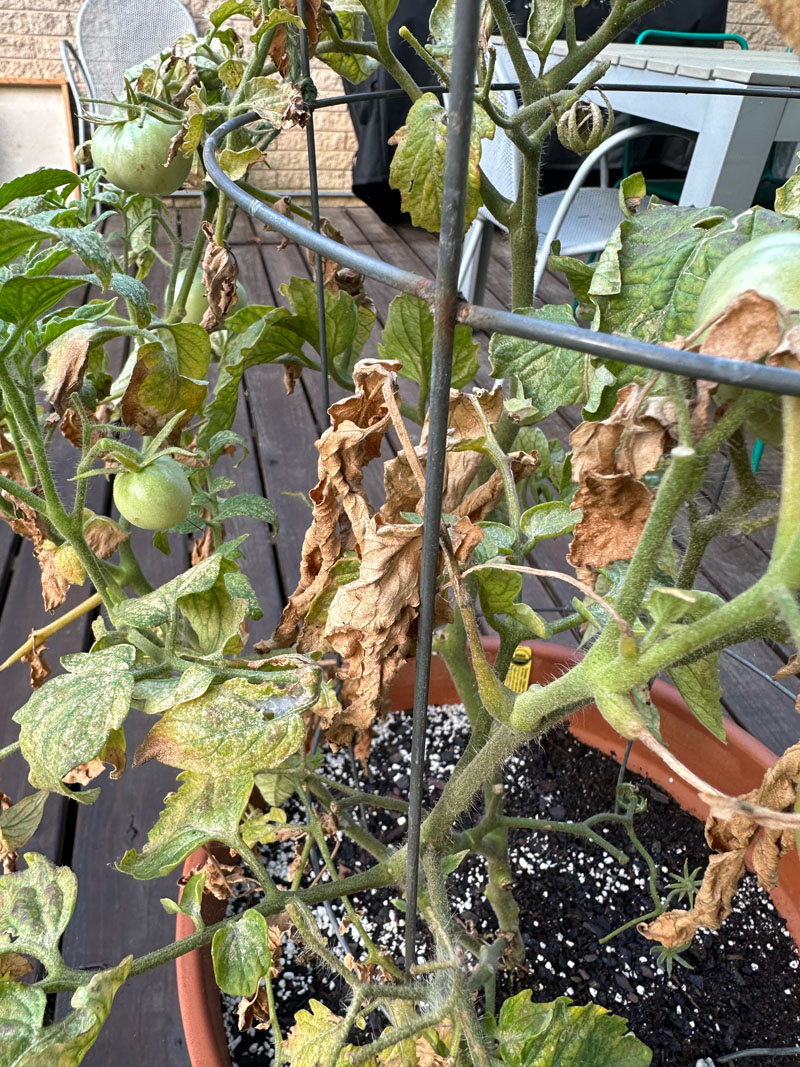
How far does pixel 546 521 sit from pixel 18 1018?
409mm

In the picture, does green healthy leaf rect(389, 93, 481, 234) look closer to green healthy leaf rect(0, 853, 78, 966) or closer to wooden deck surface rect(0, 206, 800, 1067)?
wooden deck surface rect(0, 206, 800, 1067)

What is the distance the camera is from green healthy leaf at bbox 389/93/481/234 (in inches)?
20.0

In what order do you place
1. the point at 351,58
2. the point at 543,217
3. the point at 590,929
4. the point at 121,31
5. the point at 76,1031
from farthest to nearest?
the point at 121,31, the point at 543,217, the point at 590,929, the point at 351,58, the point at 76,1031

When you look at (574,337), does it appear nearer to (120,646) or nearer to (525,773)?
(120,646)

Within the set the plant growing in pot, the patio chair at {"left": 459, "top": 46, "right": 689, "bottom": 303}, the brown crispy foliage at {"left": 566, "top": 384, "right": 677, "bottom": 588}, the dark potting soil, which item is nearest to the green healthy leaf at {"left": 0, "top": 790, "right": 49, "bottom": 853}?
the plant growing in pot

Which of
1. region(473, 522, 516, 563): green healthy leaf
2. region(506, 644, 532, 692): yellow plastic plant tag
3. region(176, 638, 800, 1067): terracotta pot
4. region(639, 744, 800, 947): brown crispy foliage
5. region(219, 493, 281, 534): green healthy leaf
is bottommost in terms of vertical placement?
region(176, 638, 800, 1067): terracotta pot

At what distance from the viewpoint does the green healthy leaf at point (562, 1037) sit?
501 millimetres

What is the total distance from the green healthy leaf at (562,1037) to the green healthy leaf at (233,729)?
0.82ft

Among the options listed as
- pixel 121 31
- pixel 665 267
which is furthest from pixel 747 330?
pixel 121 31

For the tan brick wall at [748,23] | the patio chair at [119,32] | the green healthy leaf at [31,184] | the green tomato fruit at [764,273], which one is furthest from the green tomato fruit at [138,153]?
the tan brick wall at [748,23]

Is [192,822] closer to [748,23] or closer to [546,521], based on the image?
[546,521]

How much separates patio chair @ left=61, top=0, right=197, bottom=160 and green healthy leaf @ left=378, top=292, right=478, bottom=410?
2.94 metres

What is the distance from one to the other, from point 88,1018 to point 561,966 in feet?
1.74

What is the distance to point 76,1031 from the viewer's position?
41 cm
